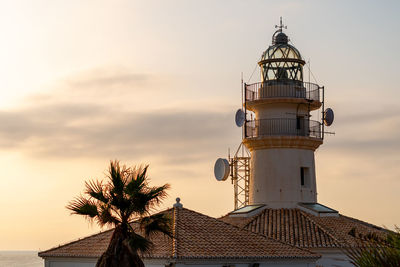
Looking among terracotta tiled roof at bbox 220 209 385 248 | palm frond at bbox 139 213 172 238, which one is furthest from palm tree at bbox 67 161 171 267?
terracotta tiled roof at bbox 220 209 385 248

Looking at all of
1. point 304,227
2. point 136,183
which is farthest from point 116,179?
point 304,227

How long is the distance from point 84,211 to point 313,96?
23.8m

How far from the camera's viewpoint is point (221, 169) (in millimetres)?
45031

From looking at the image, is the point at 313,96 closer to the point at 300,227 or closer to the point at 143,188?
the point at 300,227

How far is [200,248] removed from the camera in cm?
3141

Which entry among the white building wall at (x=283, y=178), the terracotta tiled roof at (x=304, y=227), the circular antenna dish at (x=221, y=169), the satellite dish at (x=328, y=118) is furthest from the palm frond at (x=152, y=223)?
the satellite dish at (x=328, y=118)

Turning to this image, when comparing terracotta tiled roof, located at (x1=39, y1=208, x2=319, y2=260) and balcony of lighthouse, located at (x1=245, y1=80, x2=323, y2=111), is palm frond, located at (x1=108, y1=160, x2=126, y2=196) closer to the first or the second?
terracotta tiled roof, located at (x1=39, y1=208, x2=319, y2=260)

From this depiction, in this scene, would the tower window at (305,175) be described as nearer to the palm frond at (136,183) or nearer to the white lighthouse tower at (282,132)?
the white lighthouse tower at (282,132)

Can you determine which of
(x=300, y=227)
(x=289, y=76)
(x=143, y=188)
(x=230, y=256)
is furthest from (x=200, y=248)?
(x=289, y=76)

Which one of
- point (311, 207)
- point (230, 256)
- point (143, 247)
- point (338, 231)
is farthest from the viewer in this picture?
point (311, 207)

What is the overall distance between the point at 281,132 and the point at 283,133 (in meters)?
0.14

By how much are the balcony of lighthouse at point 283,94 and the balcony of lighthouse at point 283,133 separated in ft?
3.79

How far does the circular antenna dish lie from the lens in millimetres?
44625

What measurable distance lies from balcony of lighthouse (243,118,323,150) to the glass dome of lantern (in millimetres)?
2573
